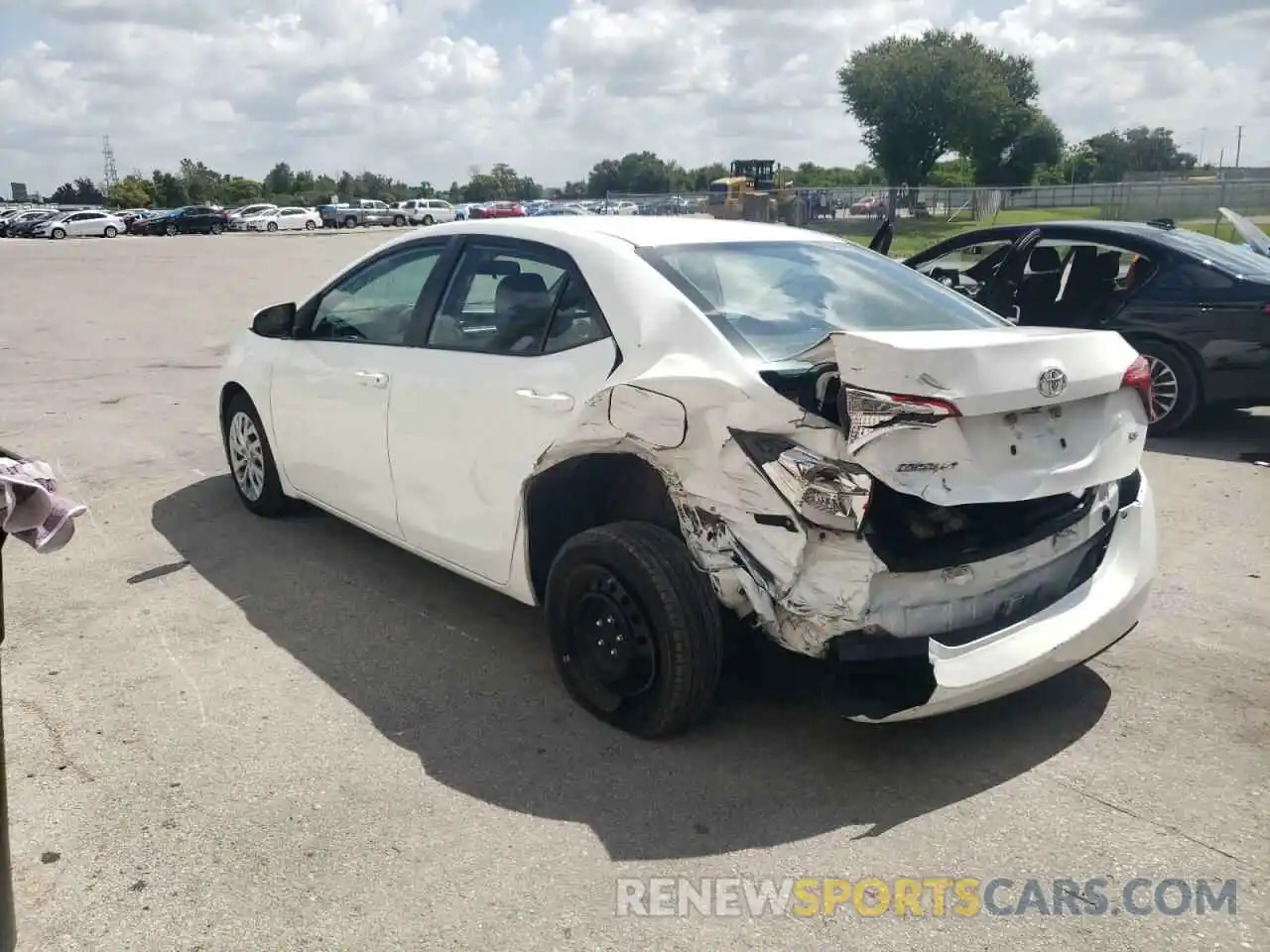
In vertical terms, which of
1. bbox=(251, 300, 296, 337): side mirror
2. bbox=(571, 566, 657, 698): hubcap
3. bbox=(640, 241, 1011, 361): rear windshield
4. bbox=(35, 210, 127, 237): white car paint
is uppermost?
bbox=(35, 210, 127, 237): white car paint

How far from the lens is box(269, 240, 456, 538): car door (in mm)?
4715

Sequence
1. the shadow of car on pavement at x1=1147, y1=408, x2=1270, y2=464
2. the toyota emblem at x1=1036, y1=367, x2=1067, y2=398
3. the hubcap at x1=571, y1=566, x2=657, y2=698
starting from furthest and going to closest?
1. the shadow of car on pavement at x1=1147, y1=408, x2=1270, y2=464
2. the hubcap at x1=571, y1=566, x2=657, y2=698
3. the toyota emblem at x1=1036, y1=367, x2=1067, y2=398

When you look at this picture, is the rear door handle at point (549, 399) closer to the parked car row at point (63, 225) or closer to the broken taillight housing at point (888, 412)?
the broken taillight housing at point (888, 412)

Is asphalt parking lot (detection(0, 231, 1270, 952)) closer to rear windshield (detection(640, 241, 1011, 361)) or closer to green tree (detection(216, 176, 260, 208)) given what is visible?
rear windshield (detection(640, 241, 1011, 361))

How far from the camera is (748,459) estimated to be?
10.4 ft

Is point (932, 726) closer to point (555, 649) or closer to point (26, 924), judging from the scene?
point (555, 649)

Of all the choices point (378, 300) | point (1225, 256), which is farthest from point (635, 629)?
point (1225, 256)

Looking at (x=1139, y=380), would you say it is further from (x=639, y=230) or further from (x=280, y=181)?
(x=280, y=181)

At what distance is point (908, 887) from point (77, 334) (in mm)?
13935

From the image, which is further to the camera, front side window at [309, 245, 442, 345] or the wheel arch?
front side window at [309, 245, 442, 345]

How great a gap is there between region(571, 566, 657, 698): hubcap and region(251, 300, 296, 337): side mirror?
103 inches

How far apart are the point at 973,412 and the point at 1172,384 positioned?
5776 mm

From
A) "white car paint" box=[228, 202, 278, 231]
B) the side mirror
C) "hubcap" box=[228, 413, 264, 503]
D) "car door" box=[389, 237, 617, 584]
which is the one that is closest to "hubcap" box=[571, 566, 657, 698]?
"car door" box=[389, 237, 617, 584]

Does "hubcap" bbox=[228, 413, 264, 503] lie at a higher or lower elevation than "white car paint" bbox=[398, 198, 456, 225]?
lower
